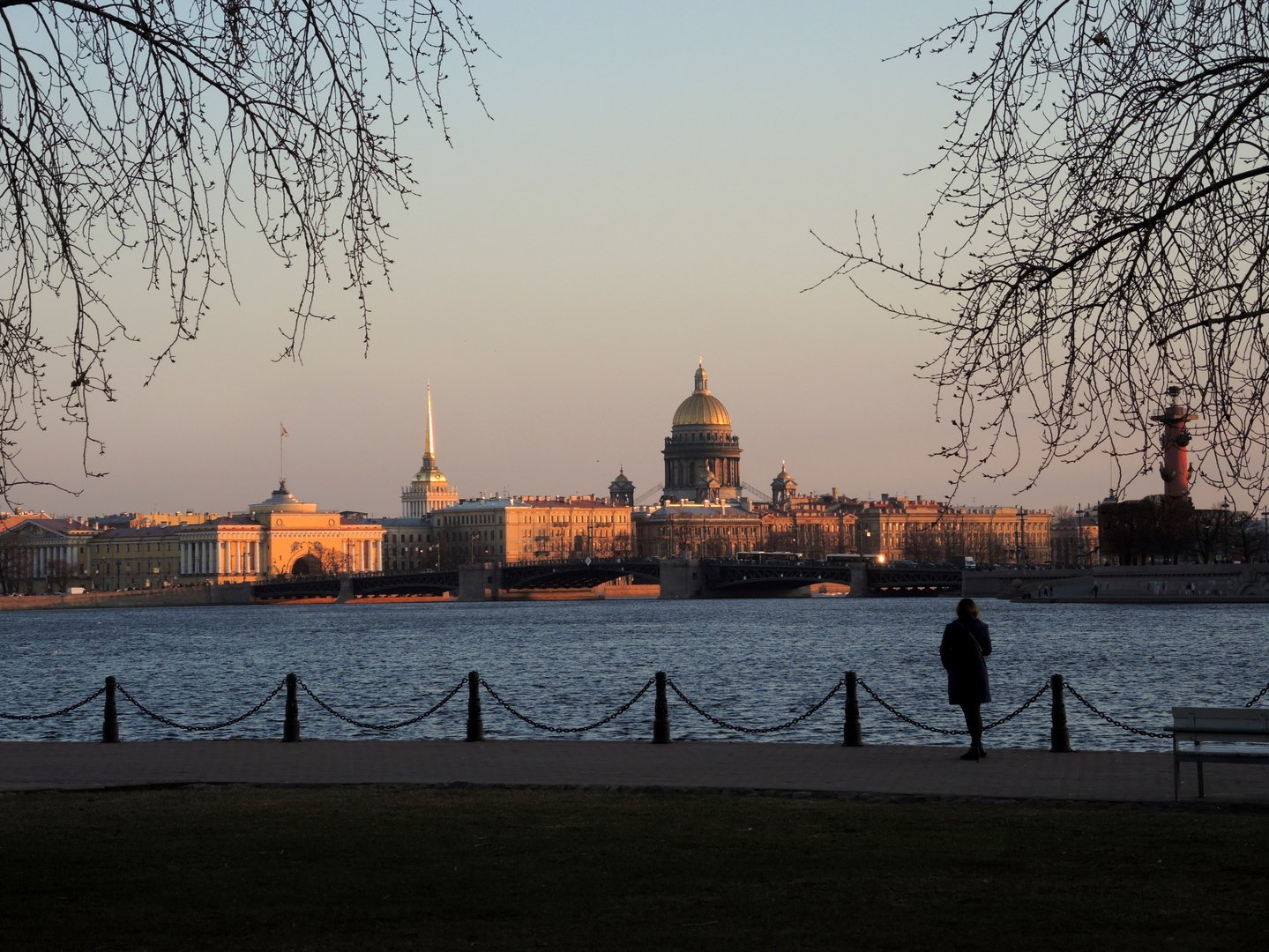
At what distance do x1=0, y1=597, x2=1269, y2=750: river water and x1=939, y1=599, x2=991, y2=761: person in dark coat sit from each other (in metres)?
2.74

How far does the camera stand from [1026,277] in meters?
8.21

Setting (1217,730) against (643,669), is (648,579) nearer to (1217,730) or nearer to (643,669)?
(643,669)

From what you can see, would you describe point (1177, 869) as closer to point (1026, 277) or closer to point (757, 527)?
point (1026, 277)

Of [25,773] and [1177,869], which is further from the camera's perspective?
[25,773]

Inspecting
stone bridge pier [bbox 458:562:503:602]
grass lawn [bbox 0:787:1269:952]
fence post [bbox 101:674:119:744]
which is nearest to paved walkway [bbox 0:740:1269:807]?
fence post [bbox 101:674:119:744]

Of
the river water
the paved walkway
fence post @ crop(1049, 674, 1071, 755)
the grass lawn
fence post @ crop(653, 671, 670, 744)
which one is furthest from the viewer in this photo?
the river water

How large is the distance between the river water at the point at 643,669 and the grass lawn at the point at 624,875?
2606mm

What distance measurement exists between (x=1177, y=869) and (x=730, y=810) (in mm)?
2942

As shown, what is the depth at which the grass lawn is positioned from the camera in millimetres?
7574

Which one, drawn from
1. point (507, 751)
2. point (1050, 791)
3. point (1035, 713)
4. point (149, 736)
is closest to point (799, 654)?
point (1035, 713)

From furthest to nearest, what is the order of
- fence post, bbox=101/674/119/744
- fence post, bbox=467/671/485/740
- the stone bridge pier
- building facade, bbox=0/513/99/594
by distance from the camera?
building facade, bbox=0/513/99/594 → the stone bridge pier → fence post, bbox=101/674/119/744 → fence post, bbox=467/671/485/740

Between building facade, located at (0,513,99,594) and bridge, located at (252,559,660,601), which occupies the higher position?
building facade, located at (0,513,99,594)

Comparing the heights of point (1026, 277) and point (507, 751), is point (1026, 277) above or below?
above

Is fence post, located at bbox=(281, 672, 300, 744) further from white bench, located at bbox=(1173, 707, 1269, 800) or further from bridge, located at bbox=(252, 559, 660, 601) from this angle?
bridge, located at bbox=(252, 559, 660, 601)
